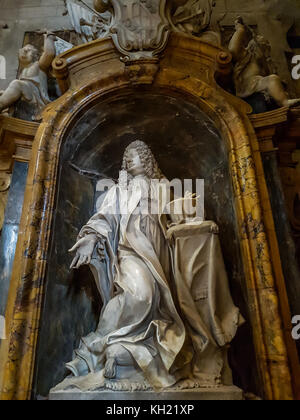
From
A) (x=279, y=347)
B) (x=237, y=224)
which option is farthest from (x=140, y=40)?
(x=279, y=347)

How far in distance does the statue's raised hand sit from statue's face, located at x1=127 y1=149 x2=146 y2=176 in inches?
Answer: 38.9

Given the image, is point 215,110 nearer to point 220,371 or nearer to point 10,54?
point 220,371

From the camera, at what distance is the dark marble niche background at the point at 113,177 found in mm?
3221

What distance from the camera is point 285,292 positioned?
3109 mm

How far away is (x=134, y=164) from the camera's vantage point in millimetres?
4148

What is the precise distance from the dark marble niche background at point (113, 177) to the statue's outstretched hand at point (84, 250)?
0.22 metres

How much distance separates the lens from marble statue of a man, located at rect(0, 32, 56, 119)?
13.7 ft

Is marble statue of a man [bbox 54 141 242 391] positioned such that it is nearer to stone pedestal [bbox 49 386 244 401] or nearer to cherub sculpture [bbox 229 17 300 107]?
stone pedestal [bbox 49 386 244 401]

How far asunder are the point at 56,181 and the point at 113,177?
113cm

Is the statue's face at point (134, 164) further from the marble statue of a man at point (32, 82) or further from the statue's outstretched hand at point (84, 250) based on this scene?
the marble statue of a man at point (32, 82)

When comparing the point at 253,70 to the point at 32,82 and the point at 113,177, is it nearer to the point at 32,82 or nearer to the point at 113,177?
the point at 113,177

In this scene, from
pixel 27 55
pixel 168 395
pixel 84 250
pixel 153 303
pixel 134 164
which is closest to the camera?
pixel 168 395

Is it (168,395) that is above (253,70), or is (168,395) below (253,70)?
below

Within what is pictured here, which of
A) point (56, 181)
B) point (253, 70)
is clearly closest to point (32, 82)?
point (56, 181)
